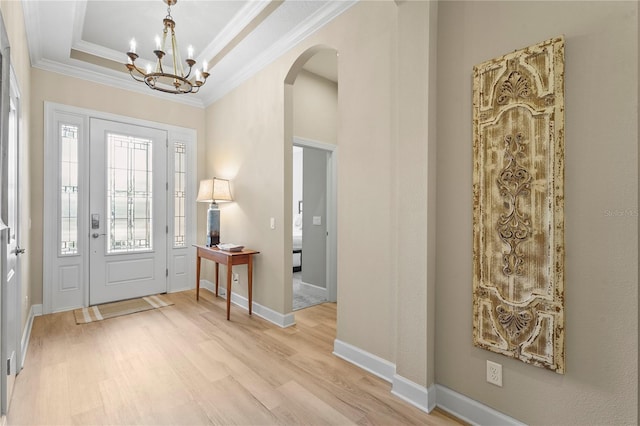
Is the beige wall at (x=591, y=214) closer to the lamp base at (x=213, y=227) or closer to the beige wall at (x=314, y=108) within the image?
the beige wall at (x=314, y=108)

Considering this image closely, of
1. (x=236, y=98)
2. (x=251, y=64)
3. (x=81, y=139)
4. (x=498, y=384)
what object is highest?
(x=251, y=64)

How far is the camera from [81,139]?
388 cm

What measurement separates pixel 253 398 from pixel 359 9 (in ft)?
9.64

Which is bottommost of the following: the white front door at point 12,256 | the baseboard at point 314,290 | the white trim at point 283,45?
the baseboard at point 314,290

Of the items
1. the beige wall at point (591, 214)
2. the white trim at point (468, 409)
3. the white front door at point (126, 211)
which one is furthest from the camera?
the white front door at point (126, 211)

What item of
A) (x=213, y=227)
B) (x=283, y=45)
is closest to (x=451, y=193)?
(x=283, y=45)

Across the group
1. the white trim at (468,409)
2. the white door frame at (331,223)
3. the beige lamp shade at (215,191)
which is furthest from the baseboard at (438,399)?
the beige lamp shade at (215,191)

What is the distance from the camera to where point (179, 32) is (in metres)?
3.34

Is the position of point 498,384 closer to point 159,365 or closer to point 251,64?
point 159,365

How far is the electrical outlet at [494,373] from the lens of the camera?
69.4 inches

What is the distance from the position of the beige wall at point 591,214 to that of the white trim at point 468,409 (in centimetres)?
4

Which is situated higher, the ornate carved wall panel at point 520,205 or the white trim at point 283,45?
the white trim at point 283,45

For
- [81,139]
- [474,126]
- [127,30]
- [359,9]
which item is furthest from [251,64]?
[474,126]

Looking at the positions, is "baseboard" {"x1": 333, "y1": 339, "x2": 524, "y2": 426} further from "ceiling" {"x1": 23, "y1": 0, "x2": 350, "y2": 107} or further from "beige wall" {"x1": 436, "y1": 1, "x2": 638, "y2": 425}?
"ceiling" {"x1": 23, "y1": 0, "x2": 350, "y2": 107}
